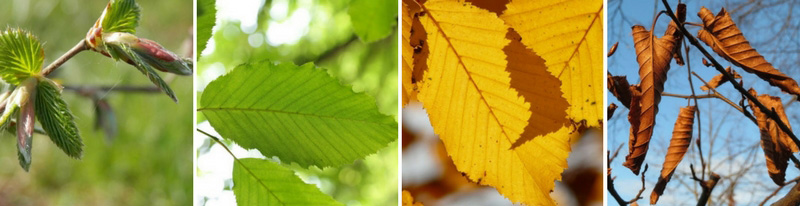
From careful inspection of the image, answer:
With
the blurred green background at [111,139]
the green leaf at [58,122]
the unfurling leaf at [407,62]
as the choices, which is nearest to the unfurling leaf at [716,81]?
the unfurling leaf at [407,62]

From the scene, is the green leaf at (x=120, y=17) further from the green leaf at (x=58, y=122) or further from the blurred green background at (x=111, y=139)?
the blurred green background at (x=111, y=139)

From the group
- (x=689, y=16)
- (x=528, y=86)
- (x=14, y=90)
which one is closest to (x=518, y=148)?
(x=528, y=86)

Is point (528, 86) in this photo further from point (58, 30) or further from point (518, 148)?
point (58, 30)

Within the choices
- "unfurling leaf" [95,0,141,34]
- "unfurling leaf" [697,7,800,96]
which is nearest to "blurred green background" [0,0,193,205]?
"unfurling leaf" [95,0,141,34]

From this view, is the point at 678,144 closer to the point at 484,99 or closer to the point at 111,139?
the point at 484,99

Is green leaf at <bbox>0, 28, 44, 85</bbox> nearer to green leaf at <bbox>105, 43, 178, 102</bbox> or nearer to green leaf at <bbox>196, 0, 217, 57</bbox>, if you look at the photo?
green leaf at <bbox>105, 43, 178, 102</bbox>
